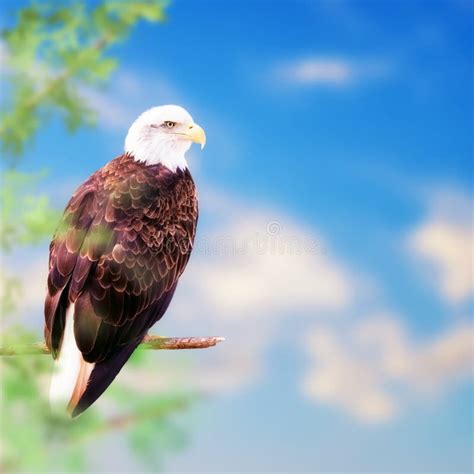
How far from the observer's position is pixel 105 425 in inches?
178

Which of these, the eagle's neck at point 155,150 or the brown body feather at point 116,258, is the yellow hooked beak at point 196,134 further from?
the brown body feather at point 116,258

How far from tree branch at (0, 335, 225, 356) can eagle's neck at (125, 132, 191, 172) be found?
1499 mm

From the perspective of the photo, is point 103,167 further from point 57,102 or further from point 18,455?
point 18,455

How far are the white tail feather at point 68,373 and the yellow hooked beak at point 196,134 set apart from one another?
184cm

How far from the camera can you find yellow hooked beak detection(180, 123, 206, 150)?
18.9ft

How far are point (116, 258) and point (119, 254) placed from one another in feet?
0.16

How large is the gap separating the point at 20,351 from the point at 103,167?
1.91 m

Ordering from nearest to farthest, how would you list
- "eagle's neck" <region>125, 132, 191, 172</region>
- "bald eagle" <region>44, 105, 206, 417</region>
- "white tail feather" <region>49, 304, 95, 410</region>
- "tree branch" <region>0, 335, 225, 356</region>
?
"tree branch" <region>0, 335, 225, 356</region> < "white tail feather" <region>49, 304, 95, 410</region> < "bald eagle" <region>44, 105, 206, 417</region> < "eagle's neck" <region>125, 132, 191, 172</region>

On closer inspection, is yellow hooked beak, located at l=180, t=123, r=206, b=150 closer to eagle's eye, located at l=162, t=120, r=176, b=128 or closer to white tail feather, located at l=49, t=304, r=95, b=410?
eagle's eye, located at l=162, t=120, r=176, b=128

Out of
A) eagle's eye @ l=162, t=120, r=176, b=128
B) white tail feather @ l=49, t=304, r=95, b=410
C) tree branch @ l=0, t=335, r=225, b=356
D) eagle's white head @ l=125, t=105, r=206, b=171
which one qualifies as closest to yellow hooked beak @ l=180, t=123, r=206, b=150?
eagle's white head @ l=125, t=105, r=206, b=171

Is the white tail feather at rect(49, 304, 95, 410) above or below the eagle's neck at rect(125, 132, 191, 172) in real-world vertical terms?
below

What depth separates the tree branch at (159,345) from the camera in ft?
14.0

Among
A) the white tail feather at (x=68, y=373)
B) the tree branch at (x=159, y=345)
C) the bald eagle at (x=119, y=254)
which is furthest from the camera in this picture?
the bald eagle at (x=119, y=254)

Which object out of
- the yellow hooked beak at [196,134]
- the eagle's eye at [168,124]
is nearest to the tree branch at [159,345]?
the yellow hooked beak at [196,134]
